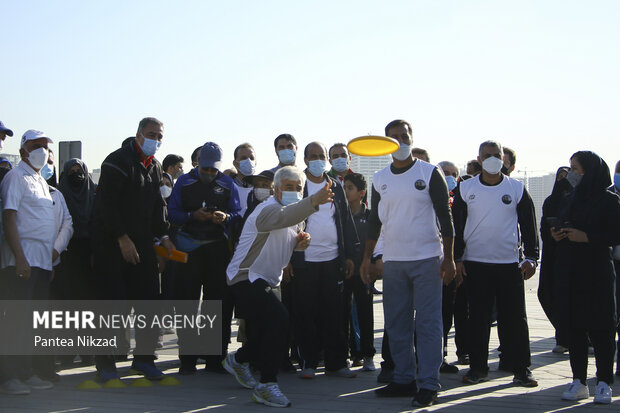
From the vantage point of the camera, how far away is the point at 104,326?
7457mm

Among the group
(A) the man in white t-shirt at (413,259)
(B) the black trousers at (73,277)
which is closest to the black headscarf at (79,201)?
(B) the black trousers at (73,277)

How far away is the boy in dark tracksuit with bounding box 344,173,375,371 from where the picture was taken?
7.95 meters

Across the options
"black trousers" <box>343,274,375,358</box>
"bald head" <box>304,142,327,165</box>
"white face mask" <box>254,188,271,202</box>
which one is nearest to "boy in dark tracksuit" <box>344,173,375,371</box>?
"black trousers" <box>343,274,375,358</box>

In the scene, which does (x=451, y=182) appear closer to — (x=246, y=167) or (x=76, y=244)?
(x=246, y=167)

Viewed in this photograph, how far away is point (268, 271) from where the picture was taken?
6.41 meters

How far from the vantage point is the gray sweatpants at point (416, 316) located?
249 inches

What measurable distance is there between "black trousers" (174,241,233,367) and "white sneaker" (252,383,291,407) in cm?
155

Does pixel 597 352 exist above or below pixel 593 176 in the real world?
below

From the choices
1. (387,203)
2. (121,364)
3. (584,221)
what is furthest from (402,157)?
(121,364)

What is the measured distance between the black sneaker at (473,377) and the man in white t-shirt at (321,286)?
1073 millimetres

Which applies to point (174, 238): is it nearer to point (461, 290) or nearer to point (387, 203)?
point (387, 203)

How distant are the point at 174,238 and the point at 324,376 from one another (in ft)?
6.49

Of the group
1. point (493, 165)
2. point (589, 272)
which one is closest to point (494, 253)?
point (493, 165)

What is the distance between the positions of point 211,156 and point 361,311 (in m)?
2.21
